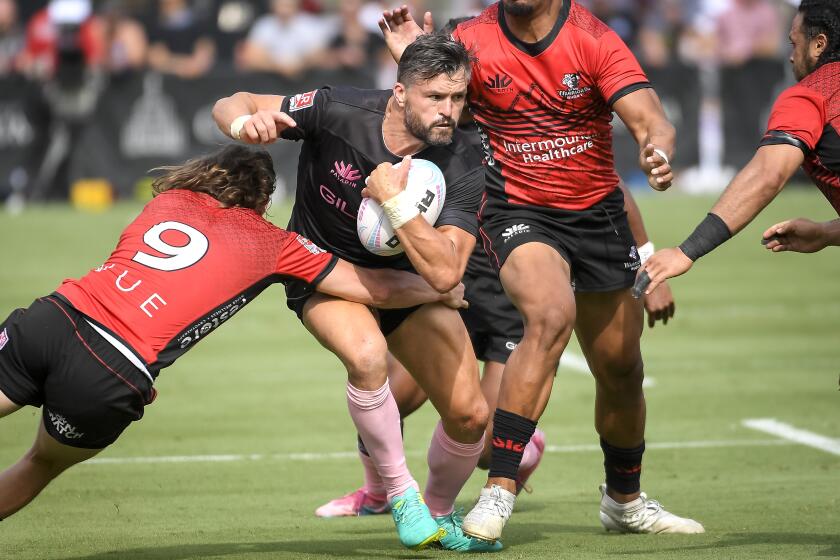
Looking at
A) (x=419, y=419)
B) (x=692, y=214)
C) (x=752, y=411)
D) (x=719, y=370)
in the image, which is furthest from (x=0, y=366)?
(x=692, y=214)

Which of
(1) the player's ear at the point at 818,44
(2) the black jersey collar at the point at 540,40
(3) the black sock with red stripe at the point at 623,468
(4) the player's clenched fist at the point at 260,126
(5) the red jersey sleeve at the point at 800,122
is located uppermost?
(1) the player's ear at the point at 818,44

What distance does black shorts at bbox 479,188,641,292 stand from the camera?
6.78 metres

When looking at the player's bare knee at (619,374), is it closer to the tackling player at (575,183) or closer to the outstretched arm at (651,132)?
the tackling player at (575,183)

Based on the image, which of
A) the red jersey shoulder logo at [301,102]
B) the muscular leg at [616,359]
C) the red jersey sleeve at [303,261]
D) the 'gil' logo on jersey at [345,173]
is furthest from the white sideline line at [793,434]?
the red jersey shoulder logo at [301,102]

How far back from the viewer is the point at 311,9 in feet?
75.0

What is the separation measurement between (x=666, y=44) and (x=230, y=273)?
62.0 ft

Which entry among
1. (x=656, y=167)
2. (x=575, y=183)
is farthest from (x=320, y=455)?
(x=656, y=167)

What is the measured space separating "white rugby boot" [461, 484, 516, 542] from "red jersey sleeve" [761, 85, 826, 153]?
1.97 metres

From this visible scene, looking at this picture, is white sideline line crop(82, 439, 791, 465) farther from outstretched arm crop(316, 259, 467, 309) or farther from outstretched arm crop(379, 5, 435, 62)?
outstretched arm crop(379, 5, 435, 62)

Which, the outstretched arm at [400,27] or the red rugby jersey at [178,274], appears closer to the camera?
the red rugby jersey at [178,274]

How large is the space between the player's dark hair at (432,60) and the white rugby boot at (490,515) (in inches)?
76.4

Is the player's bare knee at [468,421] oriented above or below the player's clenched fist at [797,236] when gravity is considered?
below

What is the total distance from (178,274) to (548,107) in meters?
2.15

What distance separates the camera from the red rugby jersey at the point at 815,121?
589 cm
